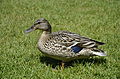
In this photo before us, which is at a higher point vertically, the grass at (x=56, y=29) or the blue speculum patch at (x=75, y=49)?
the blue speculum patch at (x=75, y=49)

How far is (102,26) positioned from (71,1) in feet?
15.5

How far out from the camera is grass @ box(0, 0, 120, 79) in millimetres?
4656

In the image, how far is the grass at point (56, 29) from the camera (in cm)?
466

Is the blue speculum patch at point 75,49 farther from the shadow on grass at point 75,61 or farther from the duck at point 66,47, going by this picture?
the shadow on grass at point 75,61

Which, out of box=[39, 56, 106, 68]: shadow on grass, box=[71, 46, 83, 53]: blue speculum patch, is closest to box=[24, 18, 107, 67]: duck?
box=[71, 46, 83, 53]: blue speculum patch

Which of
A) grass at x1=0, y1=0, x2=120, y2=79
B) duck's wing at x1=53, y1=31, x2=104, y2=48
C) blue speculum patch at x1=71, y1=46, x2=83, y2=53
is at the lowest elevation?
grass at x1=0, y1=0, x2=120, y2=79

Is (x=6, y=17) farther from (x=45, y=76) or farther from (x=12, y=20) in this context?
(x=45, y=76)

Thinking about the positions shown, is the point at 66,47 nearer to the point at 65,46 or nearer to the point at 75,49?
the point at 65,46

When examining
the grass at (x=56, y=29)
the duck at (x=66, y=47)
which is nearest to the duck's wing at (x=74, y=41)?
the duck at (x=66, y=47)

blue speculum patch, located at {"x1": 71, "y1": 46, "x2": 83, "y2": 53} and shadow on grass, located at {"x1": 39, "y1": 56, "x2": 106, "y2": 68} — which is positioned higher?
blue speculum patch, located at {"x1": 71, "y1": 46, "x2": 83, "y2": 53}

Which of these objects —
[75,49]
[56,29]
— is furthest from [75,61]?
[56,29]

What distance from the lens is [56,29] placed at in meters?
7.88

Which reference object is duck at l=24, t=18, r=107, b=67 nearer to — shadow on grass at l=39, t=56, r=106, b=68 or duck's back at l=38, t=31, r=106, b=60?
duck's back at l=38, t=31, r=106, b=60

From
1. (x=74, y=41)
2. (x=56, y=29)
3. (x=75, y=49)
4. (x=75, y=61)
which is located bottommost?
(x=56, y=29)
